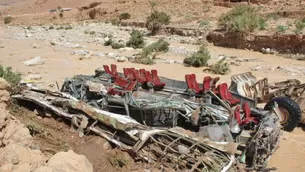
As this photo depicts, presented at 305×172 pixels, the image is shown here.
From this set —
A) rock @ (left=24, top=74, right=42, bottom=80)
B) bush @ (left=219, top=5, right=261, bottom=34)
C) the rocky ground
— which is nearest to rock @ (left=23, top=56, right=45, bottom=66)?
the rocky ground

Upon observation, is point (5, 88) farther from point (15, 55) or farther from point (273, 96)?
point (15, 55)

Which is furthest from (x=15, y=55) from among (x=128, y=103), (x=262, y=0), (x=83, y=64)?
(x=262, y=0)

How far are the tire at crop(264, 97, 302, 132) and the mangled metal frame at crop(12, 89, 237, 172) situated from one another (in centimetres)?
283

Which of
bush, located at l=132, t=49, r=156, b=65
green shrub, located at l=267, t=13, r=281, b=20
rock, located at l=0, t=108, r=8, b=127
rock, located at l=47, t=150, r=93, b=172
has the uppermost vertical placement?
rock, located at l=0, t=108, r=8, b=127

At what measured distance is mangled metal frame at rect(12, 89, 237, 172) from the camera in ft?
18.5

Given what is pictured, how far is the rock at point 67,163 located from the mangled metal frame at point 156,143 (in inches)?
44.8

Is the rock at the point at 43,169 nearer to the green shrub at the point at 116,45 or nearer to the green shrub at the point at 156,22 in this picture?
the green shrub at the point at 116,45

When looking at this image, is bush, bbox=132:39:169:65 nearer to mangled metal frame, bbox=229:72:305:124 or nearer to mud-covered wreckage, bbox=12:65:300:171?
mangled metal frame, bbox=229:72:305:124

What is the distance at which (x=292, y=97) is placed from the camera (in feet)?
29.0

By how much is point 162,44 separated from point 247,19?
5289 millimetres

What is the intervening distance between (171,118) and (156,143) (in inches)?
37.4

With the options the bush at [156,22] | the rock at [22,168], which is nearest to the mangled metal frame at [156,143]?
the rock at [22,168]

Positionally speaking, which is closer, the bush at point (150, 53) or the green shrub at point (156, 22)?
the bush at point (150, 53)

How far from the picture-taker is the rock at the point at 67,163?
461 centimetres
